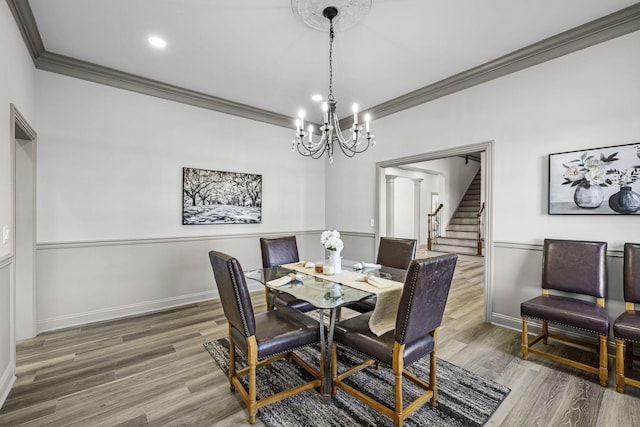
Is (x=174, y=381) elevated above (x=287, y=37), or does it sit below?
below

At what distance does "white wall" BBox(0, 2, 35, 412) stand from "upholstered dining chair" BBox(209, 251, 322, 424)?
5.06 ft

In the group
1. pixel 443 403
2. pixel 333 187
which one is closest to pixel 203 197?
pixel 333 187

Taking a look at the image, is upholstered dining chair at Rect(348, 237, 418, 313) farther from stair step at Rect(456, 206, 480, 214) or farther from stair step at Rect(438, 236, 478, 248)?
stair step at Rect(456, 206, 480, 214)

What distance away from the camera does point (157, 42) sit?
2.87 meters

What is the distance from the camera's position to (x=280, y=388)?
7.09ft

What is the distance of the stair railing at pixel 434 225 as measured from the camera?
8846 millimetres

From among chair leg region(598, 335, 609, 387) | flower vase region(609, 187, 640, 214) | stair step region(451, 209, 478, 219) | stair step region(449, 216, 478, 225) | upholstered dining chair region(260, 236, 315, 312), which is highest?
flower vase region(609, 187, 640, 214)

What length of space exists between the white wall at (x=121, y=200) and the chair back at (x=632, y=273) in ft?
13.7

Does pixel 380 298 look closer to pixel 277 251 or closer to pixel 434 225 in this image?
pixel 277 251

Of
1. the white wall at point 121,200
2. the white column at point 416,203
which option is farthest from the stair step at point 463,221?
the white wall at point 121,200

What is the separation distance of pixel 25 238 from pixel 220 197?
208cm

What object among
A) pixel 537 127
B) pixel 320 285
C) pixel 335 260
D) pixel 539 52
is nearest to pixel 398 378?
pixel 320 285

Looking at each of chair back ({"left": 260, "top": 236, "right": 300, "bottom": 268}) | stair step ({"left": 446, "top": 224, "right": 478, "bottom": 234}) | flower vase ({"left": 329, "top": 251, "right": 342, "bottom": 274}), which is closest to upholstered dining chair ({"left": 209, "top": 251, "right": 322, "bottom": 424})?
flower vase ({"left": 329, "top": 251, "right": 342, "bottom": 274})

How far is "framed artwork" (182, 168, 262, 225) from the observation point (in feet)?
13.2
